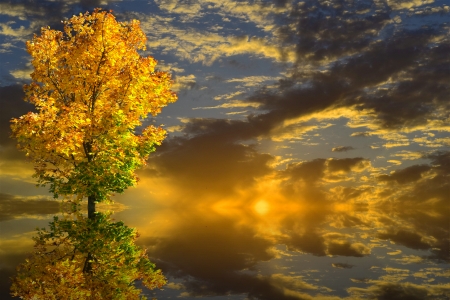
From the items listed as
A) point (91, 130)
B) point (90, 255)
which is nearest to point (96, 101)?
point (91, 130)

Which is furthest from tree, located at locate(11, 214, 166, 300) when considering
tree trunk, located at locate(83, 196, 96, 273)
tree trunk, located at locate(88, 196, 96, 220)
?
tree trunk, located at locate(88, 196, 96, 220)

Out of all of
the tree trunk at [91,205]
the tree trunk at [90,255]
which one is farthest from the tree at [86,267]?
the tree trunk at [91,205]

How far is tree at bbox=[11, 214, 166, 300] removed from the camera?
71.1 ft

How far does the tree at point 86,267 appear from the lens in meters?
21.7

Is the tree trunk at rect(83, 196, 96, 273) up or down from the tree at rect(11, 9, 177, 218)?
down

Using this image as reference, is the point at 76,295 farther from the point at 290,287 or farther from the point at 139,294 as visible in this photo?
the point at 290,287

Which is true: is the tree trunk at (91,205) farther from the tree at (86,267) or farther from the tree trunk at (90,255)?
the tree at (86,267)

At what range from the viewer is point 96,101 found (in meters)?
34.0

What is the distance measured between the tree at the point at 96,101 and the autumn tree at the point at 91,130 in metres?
0.07

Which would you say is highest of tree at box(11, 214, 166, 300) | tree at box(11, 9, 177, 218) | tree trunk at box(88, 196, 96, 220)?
tree at box(11, 9, 177, 218)

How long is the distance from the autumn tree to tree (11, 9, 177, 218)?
7 cm

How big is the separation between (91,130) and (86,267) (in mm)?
9637

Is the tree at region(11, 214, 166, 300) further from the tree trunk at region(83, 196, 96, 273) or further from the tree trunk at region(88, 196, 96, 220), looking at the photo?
the tree trunk at region(88, 196, 96, 220)

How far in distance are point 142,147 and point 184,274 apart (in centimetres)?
1004
